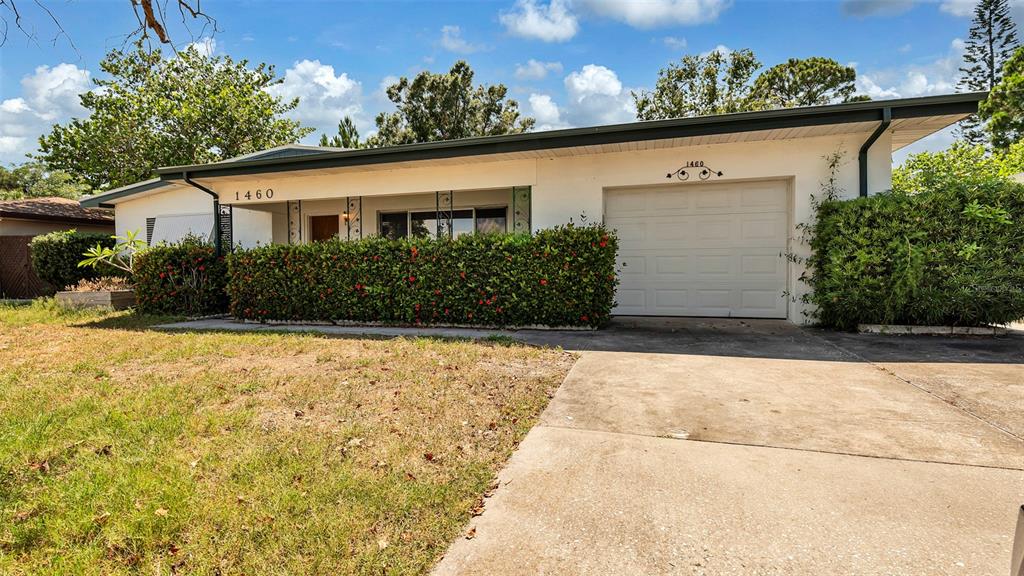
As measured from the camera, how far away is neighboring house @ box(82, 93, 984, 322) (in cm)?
679

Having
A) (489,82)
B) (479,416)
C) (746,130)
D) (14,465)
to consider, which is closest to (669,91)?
(489,82)

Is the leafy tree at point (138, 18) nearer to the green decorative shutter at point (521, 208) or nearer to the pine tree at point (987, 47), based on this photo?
the green decorative shutter at point (521, 208)

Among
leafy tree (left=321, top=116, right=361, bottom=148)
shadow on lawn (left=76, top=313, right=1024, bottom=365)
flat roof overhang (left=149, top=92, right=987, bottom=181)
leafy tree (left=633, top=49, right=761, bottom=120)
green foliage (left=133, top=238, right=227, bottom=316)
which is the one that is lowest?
shadow on lawn (left=76, top=313, right=1024, bottom=365)

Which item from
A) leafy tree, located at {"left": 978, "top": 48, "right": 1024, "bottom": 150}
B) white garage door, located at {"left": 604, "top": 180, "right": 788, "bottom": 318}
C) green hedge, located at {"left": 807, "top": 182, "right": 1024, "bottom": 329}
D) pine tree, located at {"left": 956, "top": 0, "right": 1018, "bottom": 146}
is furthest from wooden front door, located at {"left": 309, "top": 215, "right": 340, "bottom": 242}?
pine tree, located at {"left": 956, "top": 0, "right": 1018, "bottom": 146}

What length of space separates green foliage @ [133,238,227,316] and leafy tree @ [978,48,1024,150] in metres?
28.6

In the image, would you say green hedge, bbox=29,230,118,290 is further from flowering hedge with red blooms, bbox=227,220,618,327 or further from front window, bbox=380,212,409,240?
front window, bbox=380,212,409,240

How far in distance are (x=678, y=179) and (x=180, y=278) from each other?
9.60 m

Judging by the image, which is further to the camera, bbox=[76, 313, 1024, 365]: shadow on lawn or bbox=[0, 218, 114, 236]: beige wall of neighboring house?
bbox=[0, 218, 114, 236]: beige wall of neighboring house

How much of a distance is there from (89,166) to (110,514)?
79.5ft

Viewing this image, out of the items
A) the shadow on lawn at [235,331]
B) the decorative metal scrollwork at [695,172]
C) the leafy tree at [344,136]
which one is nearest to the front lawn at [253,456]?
the shadow on lawn at [235,331]

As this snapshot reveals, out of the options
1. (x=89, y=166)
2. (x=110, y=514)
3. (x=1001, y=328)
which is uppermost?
(x=89, y=166)

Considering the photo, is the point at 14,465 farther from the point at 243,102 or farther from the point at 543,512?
the point at 243,102

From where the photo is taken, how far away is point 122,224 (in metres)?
13.6

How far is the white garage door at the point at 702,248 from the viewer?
772cm
